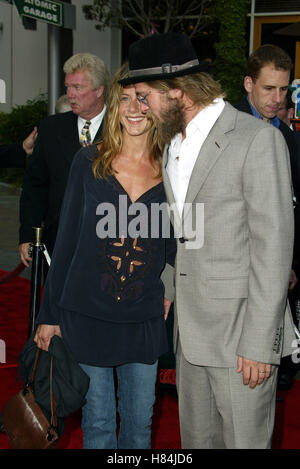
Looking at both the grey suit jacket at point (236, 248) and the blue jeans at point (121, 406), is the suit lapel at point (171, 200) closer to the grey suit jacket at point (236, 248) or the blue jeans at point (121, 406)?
the grey suit jacket at point (236, 248)

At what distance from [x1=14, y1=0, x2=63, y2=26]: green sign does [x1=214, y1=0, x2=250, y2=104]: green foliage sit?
8.16 m

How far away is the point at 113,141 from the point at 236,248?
0.70 meters

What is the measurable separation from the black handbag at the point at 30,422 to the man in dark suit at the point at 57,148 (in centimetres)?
147

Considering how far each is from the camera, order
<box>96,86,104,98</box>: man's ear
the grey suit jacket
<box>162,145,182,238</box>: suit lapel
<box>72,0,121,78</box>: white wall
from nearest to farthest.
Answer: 1. the grey suit jacket
2. <box>162,145,182,238</box>: suit lapel
3. <box>96,86,104,98</box>: man's ear
4. <box>72,0,121,78</box>: white wall

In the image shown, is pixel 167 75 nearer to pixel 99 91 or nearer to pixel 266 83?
pixel 266 83

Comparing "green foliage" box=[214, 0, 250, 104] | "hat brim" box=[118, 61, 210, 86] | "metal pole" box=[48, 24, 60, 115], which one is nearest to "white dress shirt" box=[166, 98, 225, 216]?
"hat brim" box=[118, 61, 210, 86]

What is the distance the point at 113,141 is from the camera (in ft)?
8.52

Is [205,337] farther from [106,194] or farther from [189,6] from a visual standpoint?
[189,6]

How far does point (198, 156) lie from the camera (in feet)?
7.60

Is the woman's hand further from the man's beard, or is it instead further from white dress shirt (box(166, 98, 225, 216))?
the man's beard

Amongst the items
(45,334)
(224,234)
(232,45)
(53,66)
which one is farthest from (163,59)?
(232,45)

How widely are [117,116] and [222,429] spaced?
1.33 metres

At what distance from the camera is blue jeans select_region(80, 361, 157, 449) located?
2.59 meters
